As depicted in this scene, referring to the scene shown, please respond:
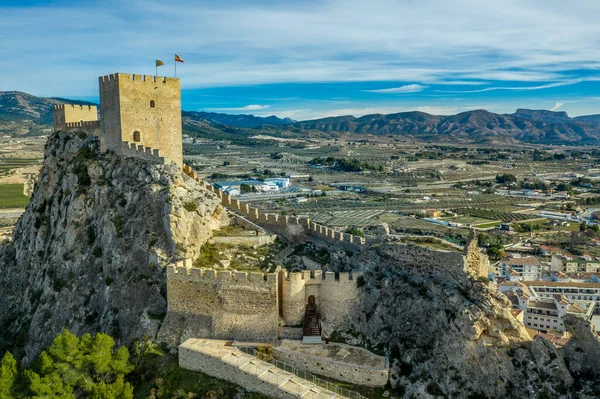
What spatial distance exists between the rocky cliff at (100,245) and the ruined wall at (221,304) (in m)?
1.74

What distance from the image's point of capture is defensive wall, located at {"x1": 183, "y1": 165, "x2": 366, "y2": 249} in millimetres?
32750

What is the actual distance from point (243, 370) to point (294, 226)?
13.2 meters

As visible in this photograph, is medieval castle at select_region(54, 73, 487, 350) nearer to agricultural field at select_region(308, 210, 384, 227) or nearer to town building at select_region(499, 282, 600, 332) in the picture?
town building at select_region(499, 282, 600, 332)

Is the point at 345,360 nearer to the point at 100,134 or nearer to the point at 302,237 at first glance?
the point at 302,237

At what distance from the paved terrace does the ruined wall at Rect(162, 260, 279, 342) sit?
0.87 metres

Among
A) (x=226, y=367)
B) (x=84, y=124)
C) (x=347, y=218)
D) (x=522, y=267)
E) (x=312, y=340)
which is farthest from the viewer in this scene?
(x=347, y=218)

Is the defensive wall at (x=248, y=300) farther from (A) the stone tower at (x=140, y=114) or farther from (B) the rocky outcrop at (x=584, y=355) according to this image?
(A) the stone tower at (x=140, y=114)

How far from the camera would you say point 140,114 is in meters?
39.2

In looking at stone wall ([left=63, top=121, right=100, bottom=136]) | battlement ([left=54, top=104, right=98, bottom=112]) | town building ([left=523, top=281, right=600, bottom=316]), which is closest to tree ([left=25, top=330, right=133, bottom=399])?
stone wall ([left=63, top=121, right=100, bottom=136])

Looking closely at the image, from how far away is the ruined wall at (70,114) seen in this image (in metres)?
47.7

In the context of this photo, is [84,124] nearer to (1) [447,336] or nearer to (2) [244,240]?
(2) [244,240]

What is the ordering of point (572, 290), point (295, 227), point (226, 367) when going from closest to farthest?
point (226, 367) → point (295, 227) → point (572, 290)

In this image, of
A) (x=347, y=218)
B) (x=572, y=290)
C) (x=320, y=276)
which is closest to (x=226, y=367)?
(x=320, y=276)

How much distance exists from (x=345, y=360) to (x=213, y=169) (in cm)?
16134
